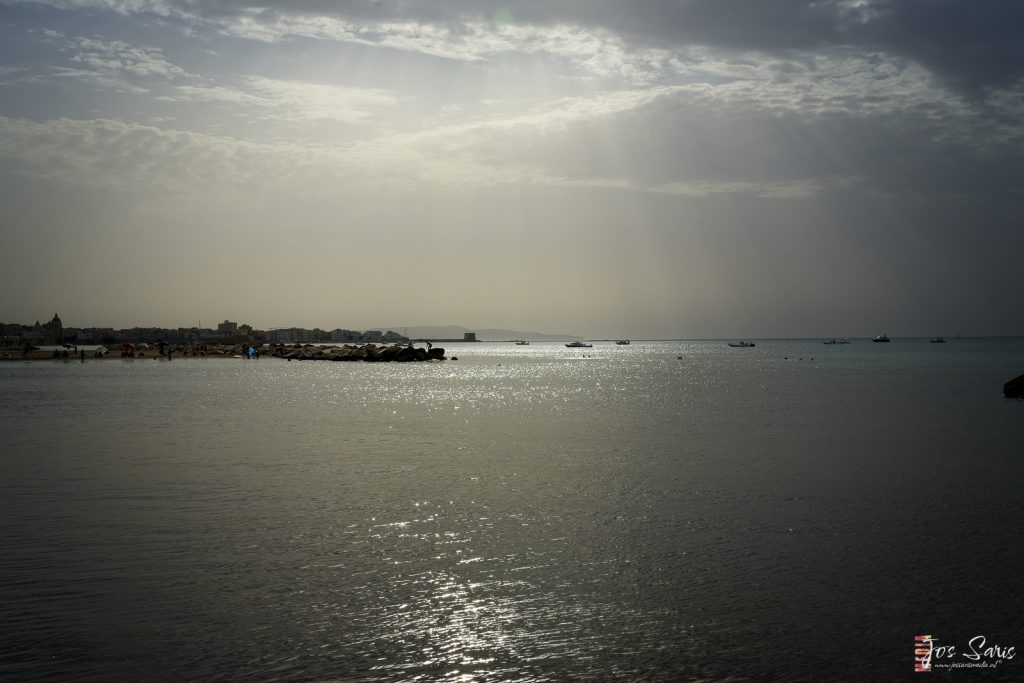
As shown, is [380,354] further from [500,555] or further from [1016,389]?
[500,555]

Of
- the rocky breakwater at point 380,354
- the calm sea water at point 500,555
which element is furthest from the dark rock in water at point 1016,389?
the rocky breakwater at point 380,354

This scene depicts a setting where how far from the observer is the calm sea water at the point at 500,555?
30.5 ft

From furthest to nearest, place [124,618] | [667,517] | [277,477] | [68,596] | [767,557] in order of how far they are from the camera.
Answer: [277,477] → [667,517] → [767,557] → [68,596] → [124,618]

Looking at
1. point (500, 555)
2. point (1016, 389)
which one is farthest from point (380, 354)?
point (500, 555)

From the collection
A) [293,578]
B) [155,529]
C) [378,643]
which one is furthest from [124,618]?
[155,529]

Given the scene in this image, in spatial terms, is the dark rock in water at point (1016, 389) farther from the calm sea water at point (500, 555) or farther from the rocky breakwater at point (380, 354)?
the rocky breakwater at point (380, 354)

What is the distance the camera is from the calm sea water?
9289 mm

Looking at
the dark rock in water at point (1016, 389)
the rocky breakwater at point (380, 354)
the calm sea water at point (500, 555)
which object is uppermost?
the rocky breakwater at point (380, 354)

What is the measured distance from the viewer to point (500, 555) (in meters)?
13.5

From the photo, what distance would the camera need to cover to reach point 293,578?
12.2 m

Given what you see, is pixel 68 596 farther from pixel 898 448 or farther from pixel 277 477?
pixel 898 448

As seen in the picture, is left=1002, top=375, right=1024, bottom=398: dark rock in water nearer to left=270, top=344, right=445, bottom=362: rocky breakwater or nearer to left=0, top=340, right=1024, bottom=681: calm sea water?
left=0, top=340, right=1024, bottom=681: calm sea water

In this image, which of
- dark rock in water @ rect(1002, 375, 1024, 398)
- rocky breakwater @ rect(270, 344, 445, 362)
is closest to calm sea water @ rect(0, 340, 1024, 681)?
dark rock in water @ rect(1002, 375, 1024, 398)

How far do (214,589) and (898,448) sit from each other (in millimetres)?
24598
